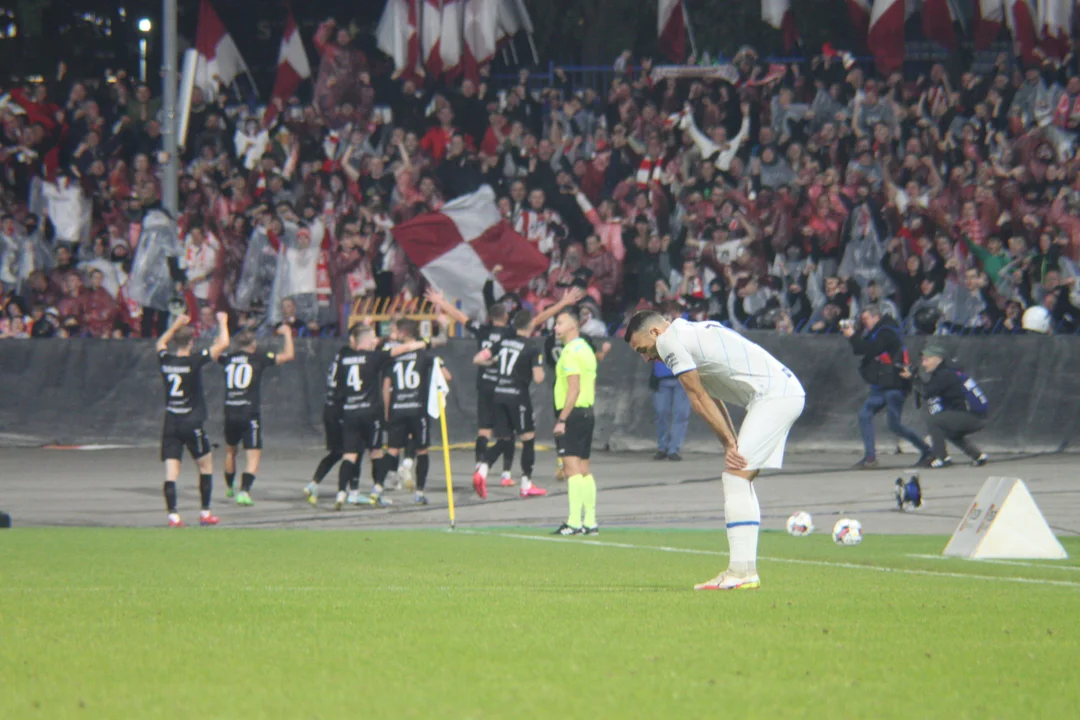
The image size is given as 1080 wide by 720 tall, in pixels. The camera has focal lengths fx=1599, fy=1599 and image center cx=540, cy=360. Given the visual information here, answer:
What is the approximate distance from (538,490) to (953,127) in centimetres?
1094

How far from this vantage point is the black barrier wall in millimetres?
22828

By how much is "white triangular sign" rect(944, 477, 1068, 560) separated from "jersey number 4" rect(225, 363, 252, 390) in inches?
352

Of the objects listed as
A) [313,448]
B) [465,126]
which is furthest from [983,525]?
[465,126]

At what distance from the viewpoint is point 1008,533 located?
12922 mm

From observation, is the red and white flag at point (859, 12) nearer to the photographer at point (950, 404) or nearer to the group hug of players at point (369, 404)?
the photographer at point (950, 404)

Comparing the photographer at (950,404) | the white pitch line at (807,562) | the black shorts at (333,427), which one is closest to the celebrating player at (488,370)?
the black shorts at (333,427)

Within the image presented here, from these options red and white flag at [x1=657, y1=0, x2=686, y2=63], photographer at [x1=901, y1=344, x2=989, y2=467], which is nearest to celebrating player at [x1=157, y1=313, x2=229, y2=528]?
photographer at [x1=901, y1=344, x2=989, y2=467]

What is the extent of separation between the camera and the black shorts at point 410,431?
62.0ft

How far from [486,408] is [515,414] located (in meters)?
0.62

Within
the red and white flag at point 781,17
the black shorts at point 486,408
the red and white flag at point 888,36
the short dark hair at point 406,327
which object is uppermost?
the red and white flag at point 781,17

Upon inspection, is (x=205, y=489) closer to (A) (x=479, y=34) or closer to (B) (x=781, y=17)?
(A) (x=479, y=34)

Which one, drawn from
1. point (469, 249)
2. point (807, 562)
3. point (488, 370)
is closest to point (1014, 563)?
point (807, 562)

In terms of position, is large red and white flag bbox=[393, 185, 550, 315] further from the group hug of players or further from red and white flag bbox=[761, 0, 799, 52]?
red and white flag bbox=[761, 0, 799, 52]

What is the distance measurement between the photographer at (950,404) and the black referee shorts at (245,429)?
27.5 ft
